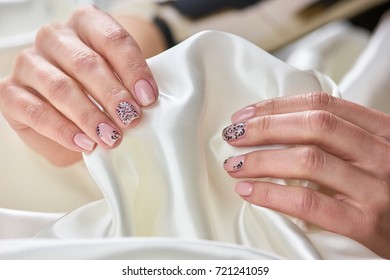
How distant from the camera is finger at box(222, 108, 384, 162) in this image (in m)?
0.55

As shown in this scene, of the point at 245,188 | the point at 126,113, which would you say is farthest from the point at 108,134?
the point at 245,188

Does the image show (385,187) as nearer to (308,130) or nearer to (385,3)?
(308,130)

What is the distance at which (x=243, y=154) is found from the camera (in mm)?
558

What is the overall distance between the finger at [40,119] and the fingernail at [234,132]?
0.37 feet

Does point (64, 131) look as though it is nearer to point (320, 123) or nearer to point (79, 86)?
point (79, 86)

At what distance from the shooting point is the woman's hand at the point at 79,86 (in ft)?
1.83

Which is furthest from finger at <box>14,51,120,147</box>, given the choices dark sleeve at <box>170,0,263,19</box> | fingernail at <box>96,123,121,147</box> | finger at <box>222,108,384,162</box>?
dark sleeve at <box>170,0,263,19</box>

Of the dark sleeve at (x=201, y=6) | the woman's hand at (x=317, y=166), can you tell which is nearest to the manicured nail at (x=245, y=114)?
the woman's hand at (x=317, y=166)

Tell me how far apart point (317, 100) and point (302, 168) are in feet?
0.24

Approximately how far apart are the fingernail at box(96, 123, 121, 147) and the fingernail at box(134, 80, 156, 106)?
0.04m

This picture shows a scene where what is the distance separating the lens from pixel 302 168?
0.54 m

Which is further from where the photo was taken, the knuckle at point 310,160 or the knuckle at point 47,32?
the knuckle at point 47,32

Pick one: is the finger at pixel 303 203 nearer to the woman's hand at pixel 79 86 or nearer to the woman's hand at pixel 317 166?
the woman's hand at pixel 317 166

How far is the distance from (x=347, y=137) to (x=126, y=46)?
0.70 ft
